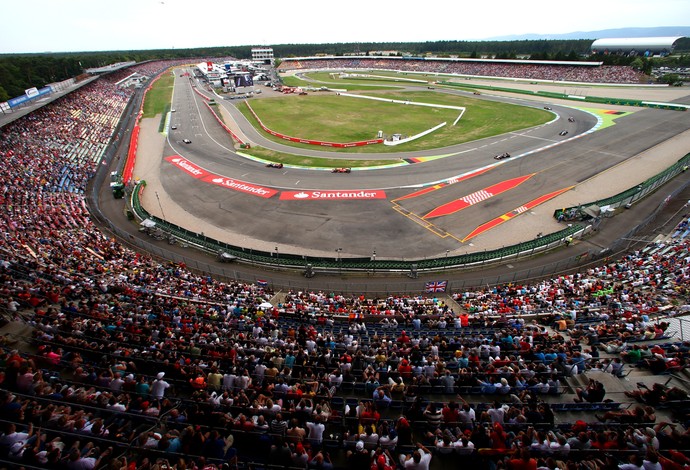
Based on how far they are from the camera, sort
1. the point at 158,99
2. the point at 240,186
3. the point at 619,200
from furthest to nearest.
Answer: the point at 158,99, the point at 240,186, the point at 619,200

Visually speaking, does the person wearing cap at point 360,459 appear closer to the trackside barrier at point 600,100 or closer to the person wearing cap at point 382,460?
the person wearing cap at point 382,460

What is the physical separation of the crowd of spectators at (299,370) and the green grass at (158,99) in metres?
70.8

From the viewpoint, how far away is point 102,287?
1773 cm

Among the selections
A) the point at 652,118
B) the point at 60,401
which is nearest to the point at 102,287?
the point at 60,401

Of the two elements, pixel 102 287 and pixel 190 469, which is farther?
pixel 102 287

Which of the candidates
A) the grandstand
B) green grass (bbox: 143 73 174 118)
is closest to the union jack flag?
green grass (bbox: 143 73 174 118)

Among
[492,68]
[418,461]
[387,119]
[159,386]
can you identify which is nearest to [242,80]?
[387,119]

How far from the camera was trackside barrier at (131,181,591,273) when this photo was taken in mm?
25297

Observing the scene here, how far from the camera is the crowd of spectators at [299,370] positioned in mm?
8086

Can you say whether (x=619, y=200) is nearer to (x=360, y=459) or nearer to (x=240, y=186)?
(x=360, y=459)

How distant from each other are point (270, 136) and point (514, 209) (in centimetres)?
4318

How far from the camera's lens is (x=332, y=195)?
3775cm

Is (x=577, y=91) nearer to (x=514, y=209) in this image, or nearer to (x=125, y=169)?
(x=514, y=209)

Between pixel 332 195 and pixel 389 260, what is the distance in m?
13.9
